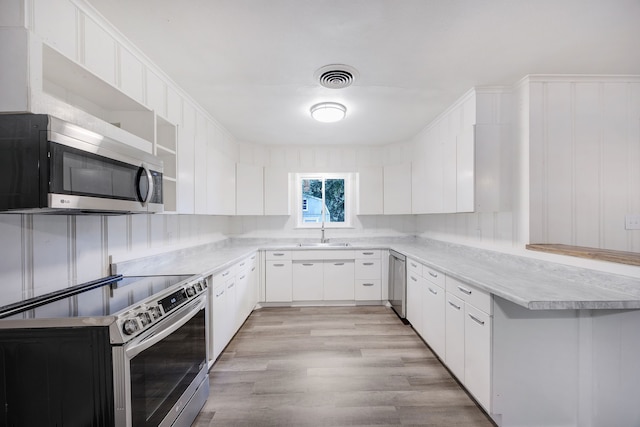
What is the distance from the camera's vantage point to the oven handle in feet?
3.91

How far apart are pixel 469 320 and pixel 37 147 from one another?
2538 millimetres

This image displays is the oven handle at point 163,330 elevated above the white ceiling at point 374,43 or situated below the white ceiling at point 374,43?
below

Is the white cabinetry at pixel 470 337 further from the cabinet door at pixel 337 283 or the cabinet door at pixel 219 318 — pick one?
the cabinet door at pixel 219 318

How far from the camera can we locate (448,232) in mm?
3494

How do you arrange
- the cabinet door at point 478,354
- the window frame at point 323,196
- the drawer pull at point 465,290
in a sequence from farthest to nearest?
1. the window frame at point 323,196
2. the drawer pull at point 465,290
3. the cabinet door at point 478,354

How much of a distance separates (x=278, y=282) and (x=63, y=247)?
2.57 m

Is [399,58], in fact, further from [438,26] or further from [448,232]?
[448,232]

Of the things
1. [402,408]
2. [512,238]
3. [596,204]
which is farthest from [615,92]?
[402,408]

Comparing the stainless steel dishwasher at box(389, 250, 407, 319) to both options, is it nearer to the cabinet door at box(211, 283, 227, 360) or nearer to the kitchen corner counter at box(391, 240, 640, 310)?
the kitchen corner counter at box(391, 240, 640, 310)

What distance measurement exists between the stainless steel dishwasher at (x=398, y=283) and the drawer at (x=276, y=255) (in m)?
1.45

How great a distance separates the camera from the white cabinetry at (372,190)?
419 centimetres

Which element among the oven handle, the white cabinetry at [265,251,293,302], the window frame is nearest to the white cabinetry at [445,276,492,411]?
the oven handle

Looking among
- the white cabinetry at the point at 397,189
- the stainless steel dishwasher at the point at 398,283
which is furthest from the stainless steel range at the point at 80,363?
the white cabinetry at the point at 397,189

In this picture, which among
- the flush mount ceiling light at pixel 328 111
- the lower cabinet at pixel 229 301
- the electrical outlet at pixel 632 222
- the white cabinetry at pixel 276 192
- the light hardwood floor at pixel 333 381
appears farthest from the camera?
the white cabinetry at pixel 276 192
